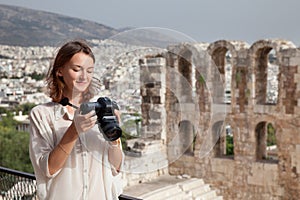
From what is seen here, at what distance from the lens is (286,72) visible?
10398 mm

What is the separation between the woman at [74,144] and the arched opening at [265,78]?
9.19 metres

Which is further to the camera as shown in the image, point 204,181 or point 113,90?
point 204,181

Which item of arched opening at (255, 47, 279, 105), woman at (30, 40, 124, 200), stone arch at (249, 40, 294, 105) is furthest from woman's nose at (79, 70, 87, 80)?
arched opening at (255, 47, 279, 105)

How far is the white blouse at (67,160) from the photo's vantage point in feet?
6.52

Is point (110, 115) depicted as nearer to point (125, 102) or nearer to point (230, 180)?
point (125, 102)

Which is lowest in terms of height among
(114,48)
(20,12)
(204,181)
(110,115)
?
(204,181)

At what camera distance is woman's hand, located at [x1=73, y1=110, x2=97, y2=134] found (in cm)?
181

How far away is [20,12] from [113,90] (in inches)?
1017

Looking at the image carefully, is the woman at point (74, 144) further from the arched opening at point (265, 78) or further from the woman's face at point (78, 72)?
the arched opening at point (265, 78)

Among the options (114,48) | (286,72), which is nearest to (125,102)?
(114,48)

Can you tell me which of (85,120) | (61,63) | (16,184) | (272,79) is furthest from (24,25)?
(85,120)

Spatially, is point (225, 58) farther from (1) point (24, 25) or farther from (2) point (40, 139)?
(1) point (24, 25)

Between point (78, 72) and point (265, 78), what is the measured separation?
376 inches

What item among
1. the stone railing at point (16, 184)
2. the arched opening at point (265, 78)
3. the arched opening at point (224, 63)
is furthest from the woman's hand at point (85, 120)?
the arched opening at point (224, 63)
